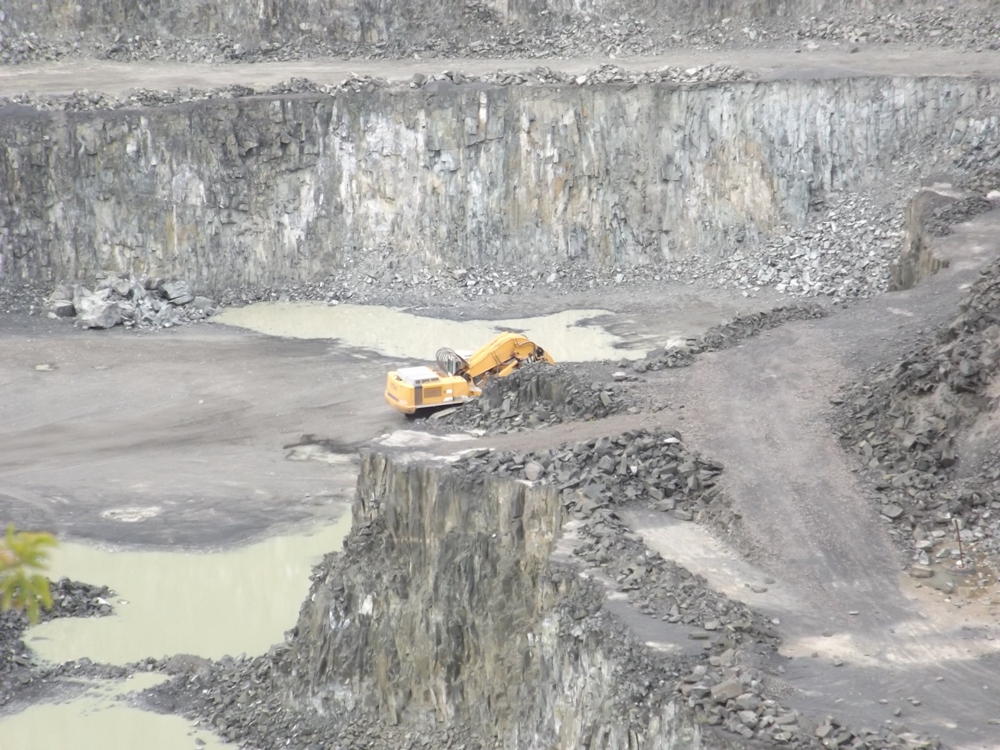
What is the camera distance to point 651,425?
18734 mm

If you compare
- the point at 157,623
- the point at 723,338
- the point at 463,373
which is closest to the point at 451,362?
the point at 463,373

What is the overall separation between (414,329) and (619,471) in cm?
2071

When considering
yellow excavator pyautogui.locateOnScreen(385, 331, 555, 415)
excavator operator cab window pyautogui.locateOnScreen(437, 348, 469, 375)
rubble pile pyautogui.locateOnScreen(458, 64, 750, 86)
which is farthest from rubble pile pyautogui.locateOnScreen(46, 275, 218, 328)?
excavator operator cab window pyautogui.locateOnScreen(437, 348, 469, 375)

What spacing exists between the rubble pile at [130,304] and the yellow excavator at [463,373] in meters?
12.8

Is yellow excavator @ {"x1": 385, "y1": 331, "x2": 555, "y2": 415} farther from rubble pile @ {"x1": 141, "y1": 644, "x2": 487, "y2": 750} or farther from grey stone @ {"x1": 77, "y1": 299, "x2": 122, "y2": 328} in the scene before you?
grey stone @ {"x1": 77, "y1": 299, "x2": 122, "y2": 328}

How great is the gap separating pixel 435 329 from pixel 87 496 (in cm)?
1324

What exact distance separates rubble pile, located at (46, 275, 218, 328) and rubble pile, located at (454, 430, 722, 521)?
72.8 feet

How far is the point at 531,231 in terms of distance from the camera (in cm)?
4094

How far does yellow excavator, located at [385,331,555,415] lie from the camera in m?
26.9

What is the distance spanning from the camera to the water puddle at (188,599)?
822 inches

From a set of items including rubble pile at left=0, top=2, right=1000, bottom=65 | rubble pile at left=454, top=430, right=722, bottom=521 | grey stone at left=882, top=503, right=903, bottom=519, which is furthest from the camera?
rubble pile at left=0, top=2, right=1000, bottom=65

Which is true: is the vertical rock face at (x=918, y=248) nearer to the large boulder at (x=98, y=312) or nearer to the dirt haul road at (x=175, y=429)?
the dirt haul road at (x=175, y=429)

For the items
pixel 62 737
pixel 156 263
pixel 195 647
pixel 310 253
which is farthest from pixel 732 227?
pixel 62 737

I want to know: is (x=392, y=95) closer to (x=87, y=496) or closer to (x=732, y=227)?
(x=732, y=227)
